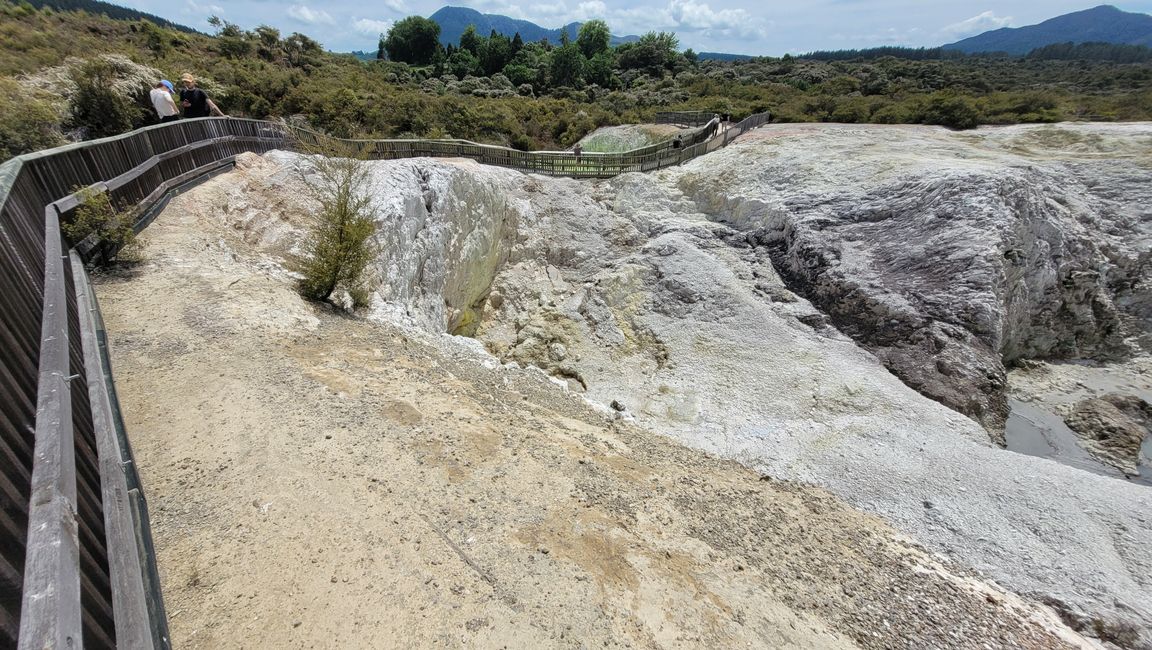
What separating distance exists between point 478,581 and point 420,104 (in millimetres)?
32650

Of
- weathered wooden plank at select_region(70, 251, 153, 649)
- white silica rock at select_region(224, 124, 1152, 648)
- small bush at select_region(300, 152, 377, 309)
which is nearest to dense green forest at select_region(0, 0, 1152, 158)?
white silica rock at select_region(224, 124, 1152, 648)

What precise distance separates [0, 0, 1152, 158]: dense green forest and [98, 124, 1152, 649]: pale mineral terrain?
422cm

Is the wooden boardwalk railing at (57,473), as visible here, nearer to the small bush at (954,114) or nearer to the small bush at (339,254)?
the small bush at (339,254)

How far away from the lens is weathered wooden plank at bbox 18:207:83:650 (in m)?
1.48

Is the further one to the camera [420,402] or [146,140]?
[146,140]

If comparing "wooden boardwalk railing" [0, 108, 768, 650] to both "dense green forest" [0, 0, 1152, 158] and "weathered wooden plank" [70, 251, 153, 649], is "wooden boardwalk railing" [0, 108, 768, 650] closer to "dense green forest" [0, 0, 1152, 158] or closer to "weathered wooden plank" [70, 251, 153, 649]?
"weathered wooden plank" [70, 251, 153, 649]

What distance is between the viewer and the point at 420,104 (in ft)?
101

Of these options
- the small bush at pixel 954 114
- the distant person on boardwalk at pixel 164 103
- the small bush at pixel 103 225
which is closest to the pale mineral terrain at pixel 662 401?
the small bush at pixel 103 225

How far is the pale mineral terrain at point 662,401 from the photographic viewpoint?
Result: 497 cm

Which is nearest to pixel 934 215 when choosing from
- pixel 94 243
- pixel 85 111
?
Result: pixel 94 243

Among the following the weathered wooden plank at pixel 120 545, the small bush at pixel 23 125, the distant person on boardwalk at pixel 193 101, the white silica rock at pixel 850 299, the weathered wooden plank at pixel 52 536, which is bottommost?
the white silica rock at pixel 850 299

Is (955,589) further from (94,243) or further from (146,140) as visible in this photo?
(146,140)

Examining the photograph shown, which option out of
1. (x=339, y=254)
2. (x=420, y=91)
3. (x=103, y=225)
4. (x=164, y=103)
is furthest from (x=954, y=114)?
(x=420, y=91)

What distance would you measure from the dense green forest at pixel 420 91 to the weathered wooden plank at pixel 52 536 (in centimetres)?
1037
